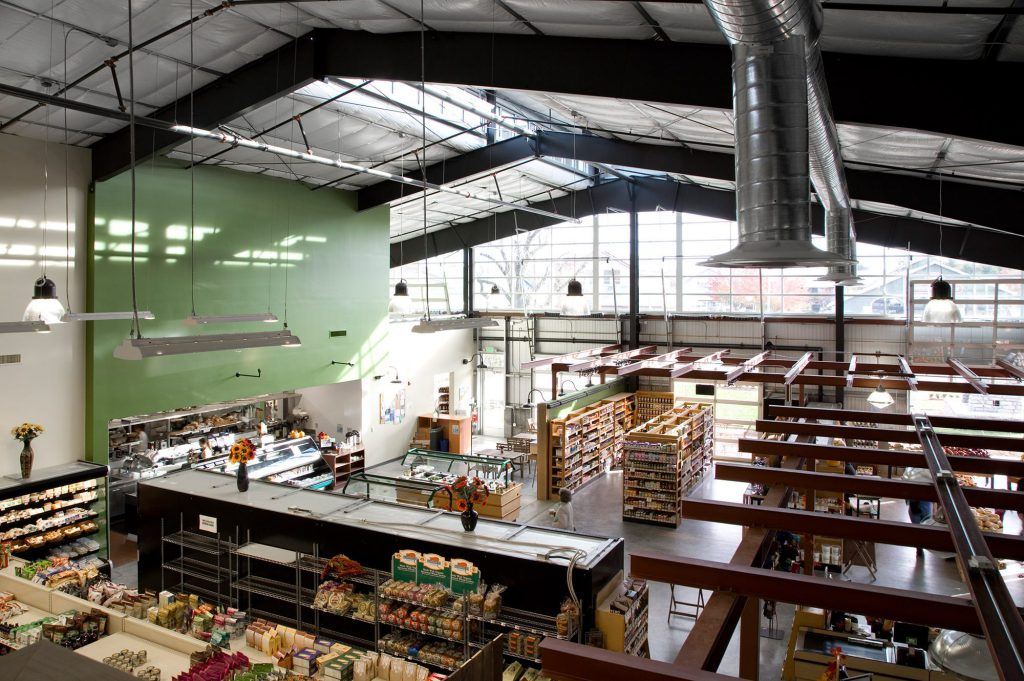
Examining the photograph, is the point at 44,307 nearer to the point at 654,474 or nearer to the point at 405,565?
the point at 405,565

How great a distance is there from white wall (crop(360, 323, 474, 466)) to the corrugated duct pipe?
13.5m

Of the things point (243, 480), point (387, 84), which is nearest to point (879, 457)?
point (243, 480)

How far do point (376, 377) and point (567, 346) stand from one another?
6.29 metres

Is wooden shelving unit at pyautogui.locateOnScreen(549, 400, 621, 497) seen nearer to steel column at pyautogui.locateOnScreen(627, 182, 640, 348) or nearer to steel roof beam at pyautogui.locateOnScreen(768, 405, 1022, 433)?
steel column at pyautogui.locateOnScreen(627, 182, 640, 348)

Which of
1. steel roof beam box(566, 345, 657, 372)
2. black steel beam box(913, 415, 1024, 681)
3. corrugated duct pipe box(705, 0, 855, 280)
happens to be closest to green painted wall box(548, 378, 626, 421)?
steel roof beam box(566, 345, 657, 372)

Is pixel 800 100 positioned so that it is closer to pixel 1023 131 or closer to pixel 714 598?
pixel 1023 131

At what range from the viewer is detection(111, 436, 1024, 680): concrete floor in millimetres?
8047

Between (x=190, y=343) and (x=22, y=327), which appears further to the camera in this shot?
(x=22, y=327)

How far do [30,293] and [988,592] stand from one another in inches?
462

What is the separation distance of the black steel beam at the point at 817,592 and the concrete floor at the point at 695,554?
236 inches

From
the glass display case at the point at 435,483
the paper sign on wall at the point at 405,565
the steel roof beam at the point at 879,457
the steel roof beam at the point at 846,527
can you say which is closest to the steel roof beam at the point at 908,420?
the steel roof beam at the point at 879,457

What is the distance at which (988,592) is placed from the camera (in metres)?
1.49

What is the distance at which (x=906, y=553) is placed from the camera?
1099 centimetres

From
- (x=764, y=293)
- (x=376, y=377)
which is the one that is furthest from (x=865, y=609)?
(x=764, y=293)
